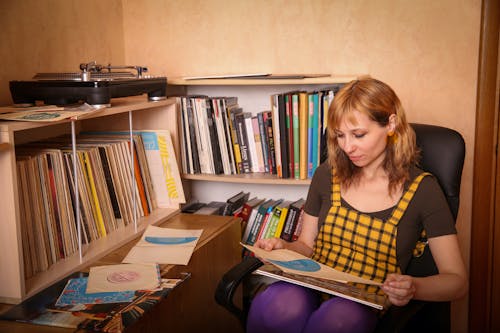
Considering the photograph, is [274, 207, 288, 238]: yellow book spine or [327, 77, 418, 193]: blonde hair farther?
[274, 207, 288, 238]: yellow book spine

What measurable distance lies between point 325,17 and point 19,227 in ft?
4.93

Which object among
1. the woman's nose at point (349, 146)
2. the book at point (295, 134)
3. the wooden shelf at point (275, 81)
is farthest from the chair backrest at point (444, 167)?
the book at point (295, 134)

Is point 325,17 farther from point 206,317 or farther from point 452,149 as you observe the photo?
point 206,317

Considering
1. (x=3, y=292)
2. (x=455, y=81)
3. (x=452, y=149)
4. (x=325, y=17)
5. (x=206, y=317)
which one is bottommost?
(x=206, y=317)

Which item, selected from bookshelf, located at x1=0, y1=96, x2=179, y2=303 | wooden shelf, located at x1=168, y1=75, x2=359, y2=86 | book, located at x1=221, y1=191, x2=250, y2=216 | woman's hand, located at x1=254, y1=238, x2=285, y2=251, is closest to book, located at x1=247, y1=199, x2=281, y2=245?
book, located at x1=221, y1=191, x2=250, y2=216

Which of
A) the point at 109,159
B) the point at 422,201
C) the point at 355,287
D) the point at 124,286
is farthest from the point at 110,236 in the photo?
the point at 422,201

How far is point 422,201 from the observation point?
1638mm

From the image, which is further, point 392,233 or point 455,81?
point 455,81

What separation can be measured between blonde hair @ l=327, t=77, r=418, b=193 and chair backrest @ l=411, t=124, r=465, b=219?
0.17ft

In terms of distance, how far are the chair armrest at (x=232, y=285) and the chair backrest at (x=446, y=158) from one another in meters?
0.60

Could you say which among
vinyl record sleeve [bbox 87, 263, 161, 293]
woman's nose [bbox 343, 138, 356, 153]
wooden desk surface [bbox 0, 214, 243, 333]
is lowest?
wooden desk surface [bbox 0, 214, 243, 333]

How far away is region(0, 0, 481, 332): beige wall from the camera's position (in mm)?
2244

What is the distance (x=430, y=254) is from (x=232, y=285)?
583 mm

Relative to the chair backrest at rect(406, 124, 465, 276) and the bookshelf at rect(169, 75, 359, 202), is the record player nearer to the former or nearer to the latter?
the bookshelf at rect(169, 75, 359, 202)
